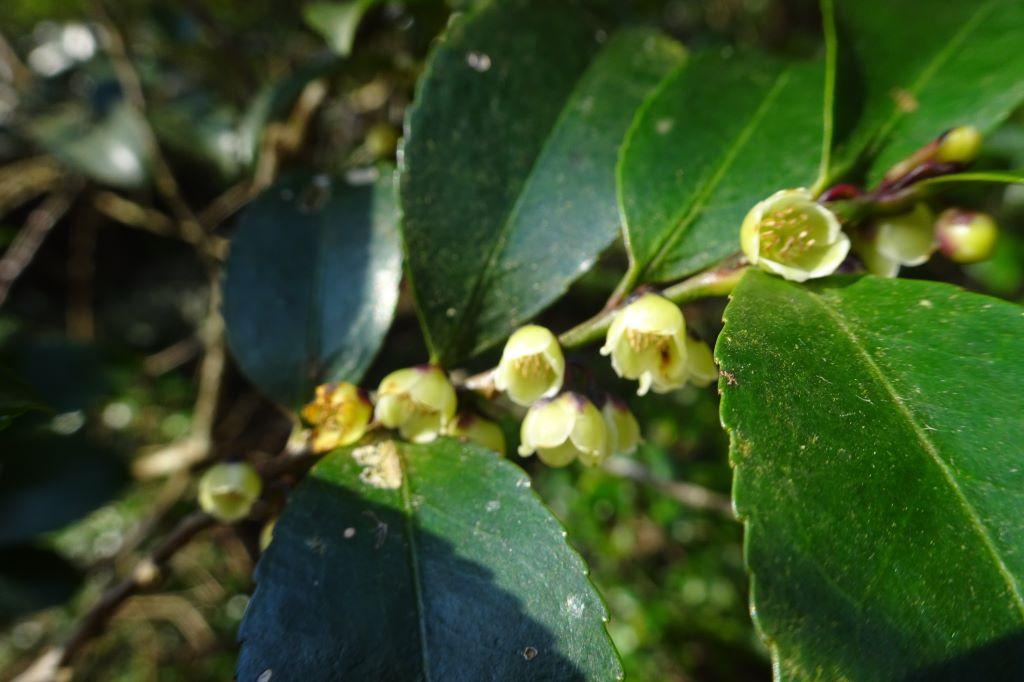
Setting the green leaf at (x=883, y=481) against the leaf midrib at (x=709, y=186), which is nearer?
the green leaf at (x=883, y=481)

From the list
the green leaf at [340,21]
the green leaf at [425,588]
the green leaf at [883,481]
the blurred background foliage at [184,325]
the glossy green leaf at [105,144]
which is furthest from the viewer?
the glossy green leaf at [105,144]

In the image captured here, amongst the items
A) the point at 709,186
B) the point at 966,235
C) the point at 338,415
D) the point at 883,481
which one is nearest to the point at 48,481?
the point at 338,415

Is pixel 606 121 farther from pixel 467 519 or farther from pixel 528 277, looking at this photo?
pixel 467 519

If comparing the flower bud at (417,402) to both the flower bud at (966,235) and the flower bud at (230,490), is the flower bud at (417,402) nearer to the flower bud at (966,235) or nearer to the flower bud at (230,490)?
the flower bud at (230,490)

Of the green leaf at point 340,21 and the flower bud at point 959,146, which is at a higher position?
the flower bud at point 959,146

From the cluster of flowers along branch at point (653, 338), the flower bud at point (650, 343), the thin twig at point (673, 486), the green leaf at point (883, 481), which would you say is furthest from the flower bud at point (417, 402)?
the thin twig at point (673, 486)

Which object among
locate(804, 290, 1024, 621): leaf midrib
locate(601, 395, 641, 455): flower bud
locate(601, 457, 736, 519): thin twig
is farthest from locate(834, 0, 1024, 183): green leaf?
locate(601, 457, 736, 519): thin twig

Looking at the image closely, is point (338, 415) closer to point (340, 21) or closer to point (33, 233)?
point (340, 21)
